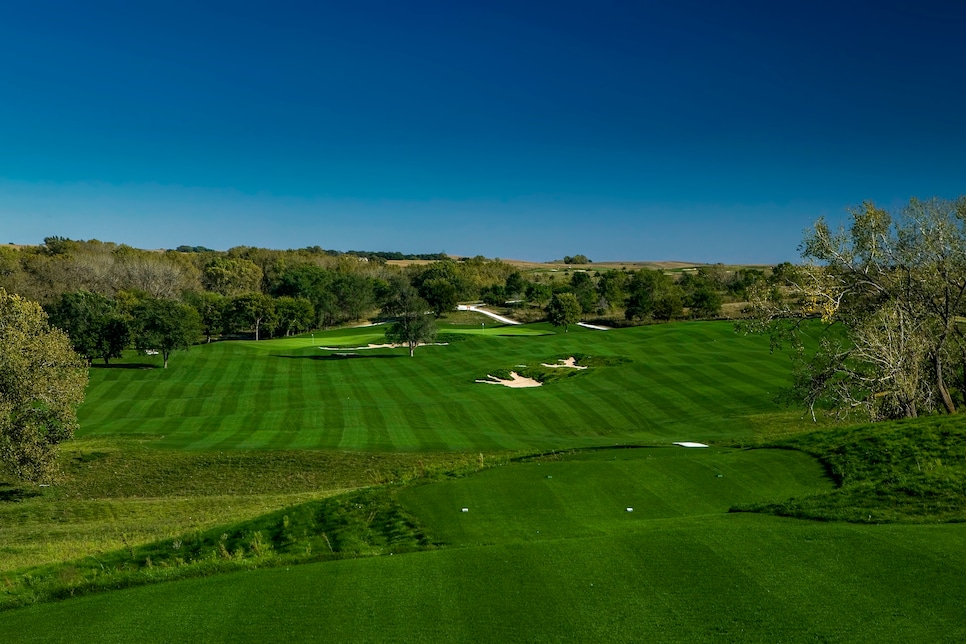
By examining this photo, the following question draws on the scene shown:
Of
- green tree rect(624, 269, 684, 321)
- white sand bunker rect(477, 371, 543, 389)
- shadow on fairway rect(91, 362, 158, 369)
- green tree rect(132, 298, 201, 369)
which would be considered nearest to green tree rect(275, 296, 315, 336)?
shadow on fairway rect(91, 362, 158, 369)

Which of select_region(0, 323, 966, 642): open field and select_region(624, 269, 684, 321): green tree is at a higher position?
select_region(624, 269, 684, 321): green tree

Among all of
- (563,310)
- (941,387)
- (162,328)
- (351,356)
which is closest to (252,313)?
(351,356)

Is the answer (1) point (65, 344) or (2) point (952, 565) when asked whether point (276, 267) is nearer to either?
(1) point (65, 344)

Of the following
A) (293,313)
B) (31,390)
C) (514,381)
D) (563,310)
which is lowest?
(514,381)

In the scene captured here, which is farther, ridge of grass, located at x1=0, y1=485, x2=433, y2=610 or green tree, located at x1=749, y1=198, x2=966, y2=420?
green tree, located at x1=749, y1=198, x2=966, y2=420

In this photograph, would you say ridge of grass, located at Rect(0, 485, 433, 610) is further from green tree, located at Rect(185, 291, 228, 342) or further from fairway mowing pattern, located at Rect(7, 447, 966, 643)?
green tree, located at Rect(185, 291, 228, 342)

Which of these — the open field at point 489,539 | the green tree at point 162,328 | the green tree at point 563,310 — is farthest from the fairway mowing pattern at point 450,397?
the green tree at point 563,310

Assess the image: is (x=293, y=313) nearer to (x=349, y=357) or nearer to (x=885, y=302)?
(x=349, y=357)
